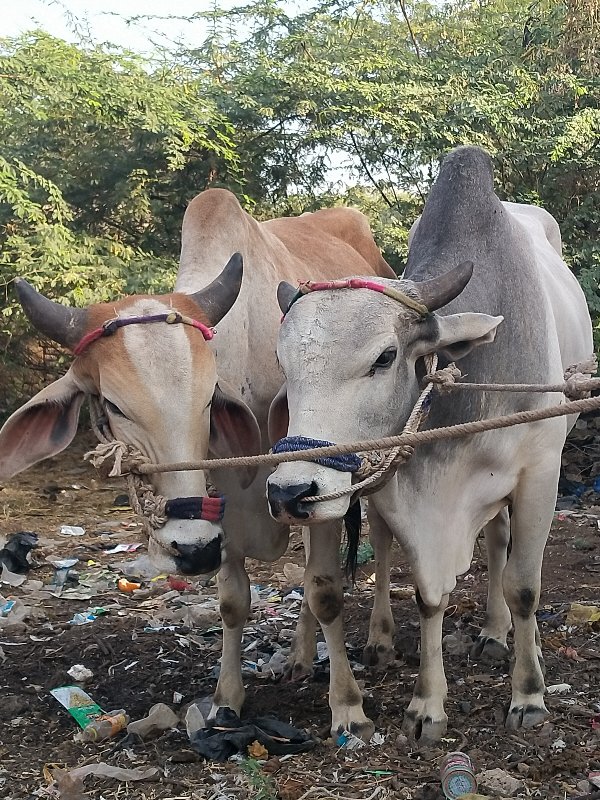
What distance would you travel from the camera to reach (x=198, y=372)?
2.51 m

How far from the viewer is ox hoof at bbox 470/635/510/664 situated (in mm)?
3602

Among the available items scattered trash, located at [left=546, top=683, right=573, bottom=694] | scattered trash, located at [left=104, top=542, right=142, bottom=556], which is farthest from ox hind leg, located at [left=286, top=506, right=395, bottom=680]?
scattered trash, located at [left=104, top=542, right=142, bottom=556]

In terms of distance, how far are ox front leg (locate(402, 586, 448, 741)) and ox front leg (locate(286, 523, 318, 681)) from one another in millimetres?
632

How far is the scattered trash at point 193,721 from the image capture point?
2980mm

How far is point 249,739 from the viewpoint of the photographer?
288cm

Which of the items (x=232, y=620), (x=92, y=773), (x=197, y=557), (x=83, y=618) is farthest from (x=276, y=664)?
(x=197, y=557)

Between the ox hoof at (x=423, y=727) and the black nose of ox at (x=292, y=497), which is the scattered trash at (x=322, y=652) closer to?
the ox hoof at (x=423, y=727)

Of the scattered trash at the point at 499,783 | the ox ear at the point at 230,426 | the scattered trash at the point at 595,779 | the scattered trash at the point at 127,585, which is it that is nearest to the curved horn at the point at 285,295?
the ox ear at the point at 230,426

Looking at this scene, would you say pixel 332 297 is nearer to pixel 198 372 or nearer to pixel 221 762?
pixel 198 372

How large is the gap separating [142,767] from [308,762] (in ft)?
1.61

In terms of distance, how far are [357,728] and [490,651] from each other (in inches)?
35.1

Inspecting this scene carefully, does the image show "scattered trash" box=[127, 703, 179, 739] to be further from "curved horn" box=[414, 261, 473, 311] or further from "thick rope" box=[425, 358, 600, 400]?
"curved horn" box=[414, 261, 473, 311]

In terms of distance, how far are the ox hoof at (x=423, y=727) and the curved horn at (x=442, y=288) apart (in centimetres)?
128

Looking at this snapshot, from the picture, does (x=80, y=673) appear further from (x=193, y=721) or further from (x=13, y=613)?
(x=13, y=613)
